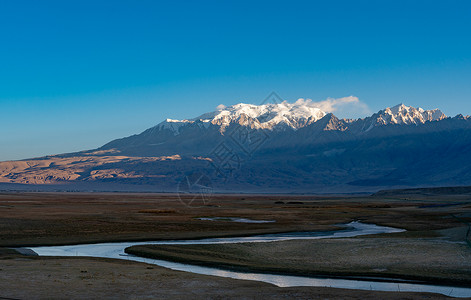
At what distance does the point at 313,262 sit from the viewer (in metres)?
36.1

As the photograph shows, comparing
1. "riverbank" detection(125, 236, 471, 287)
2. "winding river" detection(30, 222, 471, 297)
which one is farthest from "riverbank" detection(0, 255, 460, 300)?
"riverbank" detection(125, 236, 471, 287)

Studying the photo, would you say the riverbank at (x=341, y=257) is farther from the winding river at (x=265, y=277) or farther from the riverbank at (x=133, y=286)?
the riverbank at (x=133, y=286)

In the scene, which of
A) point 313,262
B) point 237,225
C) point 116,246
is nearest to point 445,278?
point 313,262

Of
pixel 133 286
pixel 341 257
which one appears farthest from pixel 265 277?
pixel 341 257

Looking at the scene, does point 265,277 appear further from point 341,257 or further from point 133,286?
point 341,257

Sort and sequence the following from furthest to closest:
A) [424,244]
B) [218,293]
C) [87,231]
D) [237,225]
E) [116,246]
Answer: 1. [237,225]
2. [87,231]
3. [116,246]
4. [424,244]
5. [218,293]

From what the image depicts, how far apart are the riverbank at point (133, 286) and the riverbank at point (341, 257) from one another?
17.8 ft

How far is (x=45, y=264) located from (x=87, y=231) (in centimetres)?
2409

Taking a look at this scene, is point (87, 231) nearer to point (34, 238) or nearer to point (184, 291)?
point (34, 238)

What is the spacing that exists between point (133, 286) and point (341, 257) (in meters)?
17.3

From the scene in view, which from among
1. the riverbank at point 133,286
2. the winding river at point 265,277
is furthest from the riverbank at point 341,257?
the riverbank at point 133,286

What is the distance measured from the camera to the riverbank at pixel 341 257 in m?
31.3

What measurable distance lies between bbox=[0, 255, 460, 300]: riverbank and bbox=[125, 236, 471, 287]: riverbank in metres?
5.42

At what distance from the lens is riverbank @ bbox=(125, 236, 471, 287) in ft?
103
